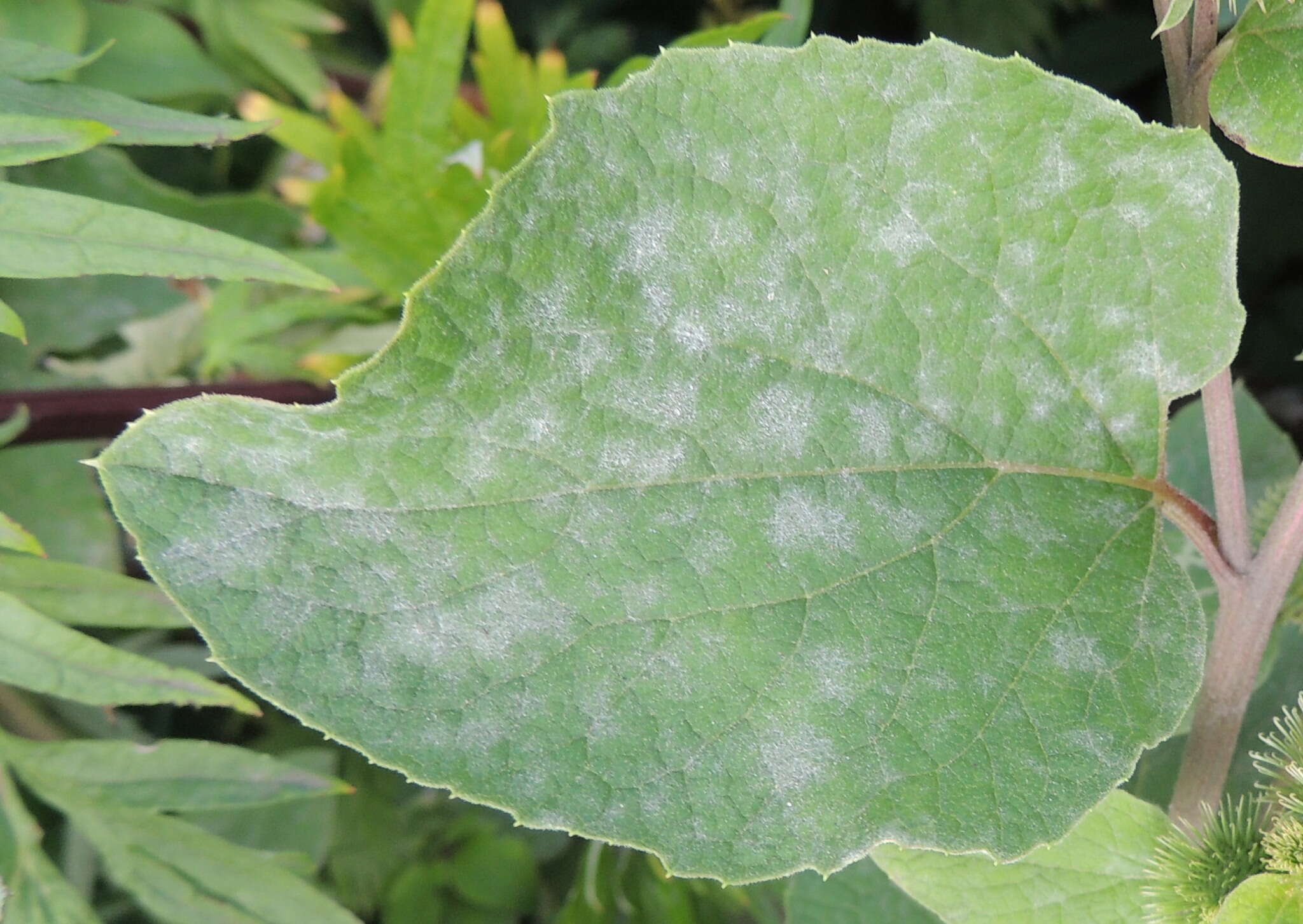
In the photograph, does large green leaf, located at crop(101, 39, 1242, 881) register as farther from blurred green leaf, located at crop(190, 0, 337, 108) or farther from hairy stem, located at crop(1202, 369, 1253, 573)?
blurred green leaf, located at crop(190, 0, 337, 108)

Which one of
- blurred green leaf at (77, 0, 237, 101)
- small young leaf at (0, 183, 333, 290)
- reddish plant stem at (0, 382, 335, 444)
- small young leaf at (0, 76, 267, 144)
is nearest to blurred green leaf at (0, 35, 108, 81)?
small young leaf at (0, 76, 267, 144)

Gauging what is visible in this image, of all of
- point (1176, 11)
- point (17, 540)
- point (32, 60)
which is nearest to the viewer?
point (1176, 11)

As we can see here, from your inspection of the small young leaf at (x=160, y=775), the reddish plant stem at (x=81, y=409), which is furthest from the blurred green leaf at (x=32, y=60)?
the small young leaf at (x=160, y=775)

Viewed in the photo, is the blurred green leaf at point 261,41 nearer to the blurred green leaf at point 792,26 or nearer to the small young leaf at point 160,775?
the blurred green leaf at point 792,26

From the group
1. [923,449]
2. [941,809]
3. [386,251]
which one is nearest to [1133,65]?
[386,251]

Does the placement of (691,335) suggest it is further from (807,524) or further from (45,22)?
(45,22)

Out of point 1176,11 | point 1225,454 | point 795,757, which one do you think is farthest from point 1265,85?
point 795,757
